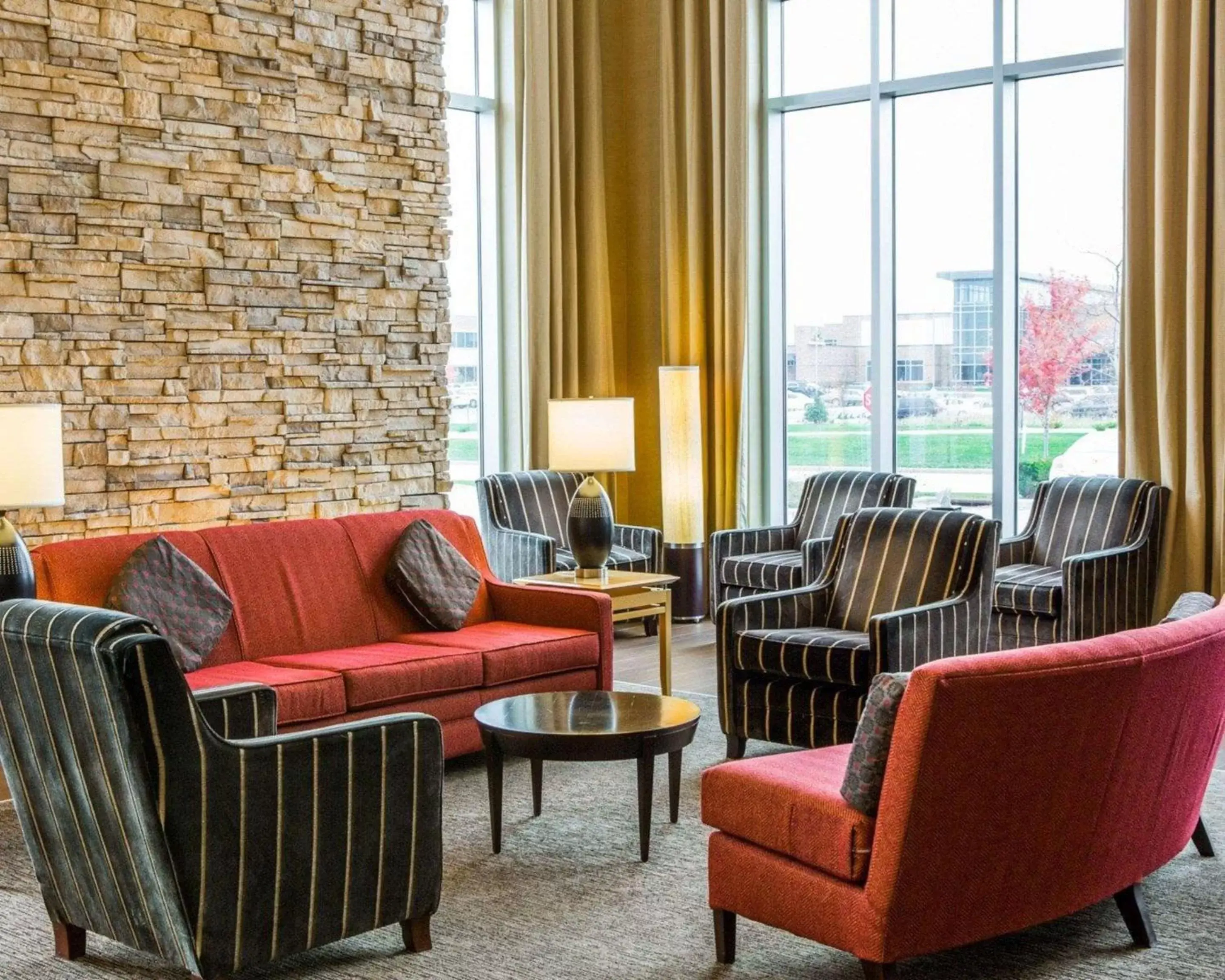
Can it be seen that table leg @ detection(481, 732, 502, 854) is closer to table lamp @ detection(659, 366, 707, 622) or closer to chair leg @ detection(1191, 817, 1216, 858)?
chair leg @ detection(1191, 817, 1216, 858)

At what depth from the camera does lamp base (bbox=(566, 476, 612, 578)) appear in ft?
22.0

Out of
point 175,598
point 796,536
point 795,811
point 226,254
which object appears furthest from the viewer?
point 796,536

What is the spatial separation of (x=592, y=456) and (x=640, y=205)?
2946mm

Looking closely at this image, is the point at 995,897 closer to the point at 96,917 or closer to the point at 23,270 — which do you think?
the point at 96,917

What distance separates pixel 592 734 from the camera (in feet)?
13.9

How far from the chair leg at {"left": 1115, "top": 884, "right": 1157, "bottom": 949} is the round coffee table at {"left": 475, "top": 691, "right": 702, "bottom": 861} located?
1312 millimetres

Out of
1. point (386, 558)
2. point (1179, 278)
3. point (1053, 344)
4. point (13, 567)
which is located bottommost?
point (386, 558)

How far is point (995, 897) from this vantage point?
10.6 ft

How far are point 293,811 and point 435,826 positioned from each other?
0.41m

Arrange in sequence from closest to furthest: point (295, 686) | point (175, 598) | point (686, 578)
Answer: point (295, 686), point (175, 598), point (686, 578)

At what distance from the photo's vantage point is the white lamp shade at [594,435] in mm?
6703

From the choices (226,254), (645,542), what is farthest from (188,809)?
(645,542)

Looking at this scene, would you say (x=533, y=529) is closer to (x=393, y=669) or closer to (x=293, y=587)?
(x=293, y=587)

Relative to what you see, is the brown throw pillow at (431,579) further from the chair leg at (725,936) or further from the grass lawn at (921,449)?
the grass lawn at (921,449)
